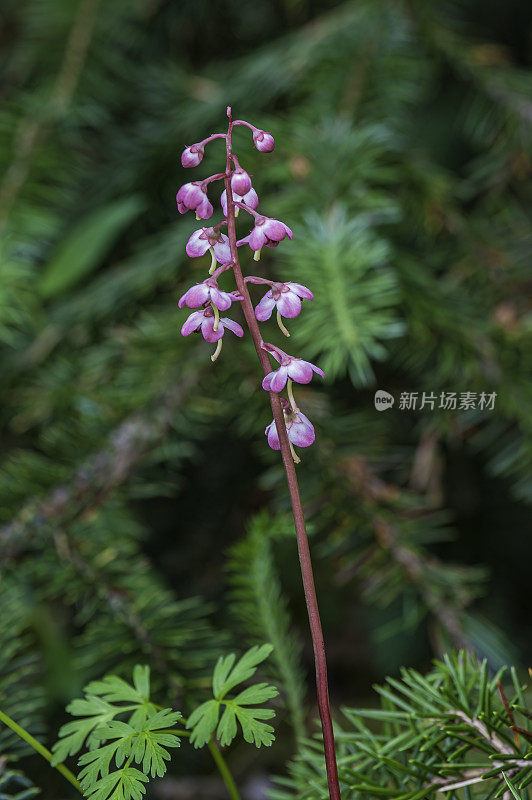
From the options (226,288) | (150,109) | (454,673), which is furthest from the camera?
(150,109)

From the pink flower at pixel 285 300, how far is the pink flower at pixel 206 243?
3 cm

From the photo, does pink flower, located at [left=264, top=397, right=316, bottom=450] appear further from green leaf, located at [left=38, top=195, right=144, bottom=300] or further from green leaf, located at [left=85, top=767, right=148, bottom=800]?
green leaf, located at [left=38, top=195, right=144, bottom=300]

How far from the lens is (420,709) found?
491mm

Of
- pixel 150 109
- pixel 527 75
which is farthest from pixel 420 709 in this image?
pixel 150 109

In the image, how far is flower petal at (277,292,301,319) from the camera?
0.41 meters

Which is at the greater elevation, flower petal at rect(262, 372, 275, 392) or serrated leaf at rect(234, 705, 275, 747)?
flower petal at rect(262, 372, 275, 392)

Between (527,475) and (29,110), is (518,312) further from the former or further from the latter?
(29,110)

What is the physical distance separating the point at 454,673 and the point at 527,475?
292 mm

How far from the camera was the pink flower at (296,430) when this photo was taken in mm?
406
